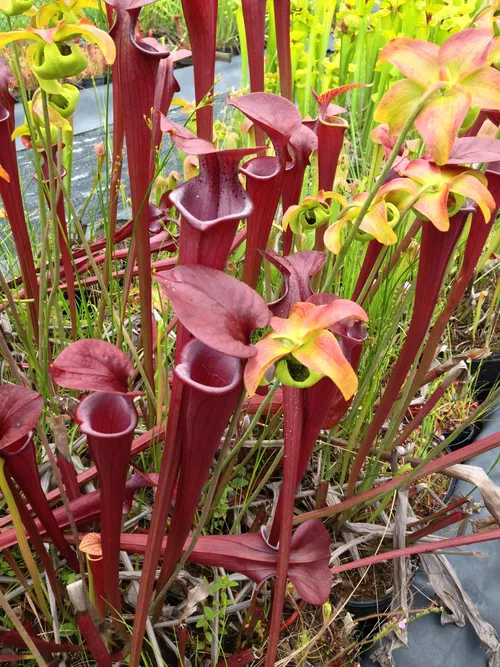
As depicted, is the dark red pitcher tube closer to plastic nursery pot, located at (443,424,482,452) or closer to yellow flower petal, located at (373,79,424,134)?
yellow flower petal, located at (373,79,424,134)

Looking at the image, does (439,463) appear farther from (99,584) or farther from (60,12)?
(60,12)

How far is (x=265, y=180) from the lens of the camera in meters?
0.58

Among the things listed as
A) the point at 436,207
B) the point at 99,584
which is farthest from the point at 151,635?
the point at 436,207

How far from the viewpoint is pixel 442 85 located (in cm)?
39

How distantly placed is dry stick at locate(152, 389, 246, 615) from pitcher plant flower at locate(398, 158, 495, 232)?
237mm

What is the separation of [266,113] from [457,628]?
0.89 metres

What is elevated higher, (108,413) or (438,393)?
(108,413)

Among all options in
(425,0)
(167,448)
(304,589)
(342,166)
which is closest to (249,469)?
(304,589)

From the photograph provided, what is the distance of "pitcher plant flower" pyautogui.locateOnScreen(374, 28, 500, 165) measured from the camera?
1.28 ft

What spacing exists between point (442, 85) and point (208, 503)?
0.42 m

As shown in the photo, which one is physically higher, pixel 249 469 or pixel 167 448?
pixel 167 448

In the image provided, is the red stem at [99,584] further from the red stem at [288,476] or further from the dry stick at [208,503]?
the red stem at [288,476]

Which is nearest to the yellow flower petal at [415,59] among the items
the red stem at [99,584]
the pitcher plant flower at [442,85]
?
the pitcher plant flower at [442,85]

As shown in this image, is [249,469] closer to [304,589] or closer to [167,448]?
[304,589]
